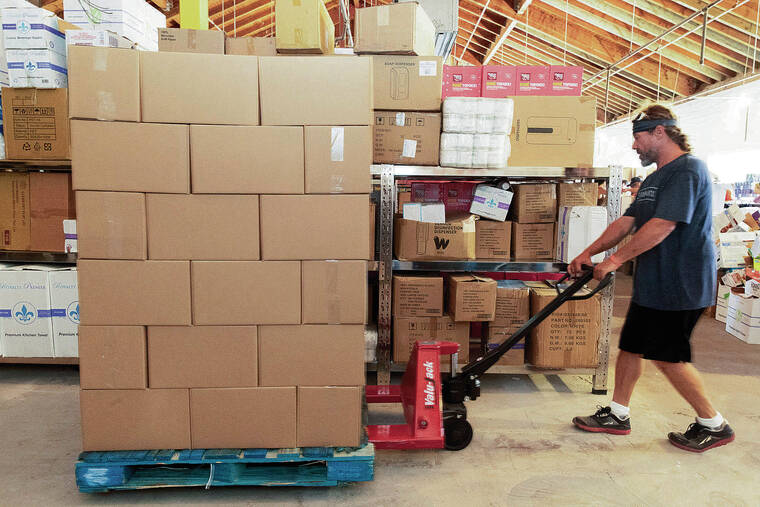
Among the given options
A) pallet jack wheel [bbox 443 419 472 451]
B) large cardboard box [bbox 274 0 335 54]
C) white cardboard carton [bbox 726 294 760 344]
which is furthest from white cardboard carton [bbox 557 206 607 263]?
white cardboard carton [bbox 726 294 760 344]

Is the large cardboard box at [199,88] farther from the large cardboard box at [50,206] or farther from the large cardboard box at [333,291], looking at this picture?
the large cardboard box at [50,206]

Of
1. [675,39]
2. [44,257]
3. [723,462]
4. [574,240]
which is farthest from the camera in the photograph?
[675,39]

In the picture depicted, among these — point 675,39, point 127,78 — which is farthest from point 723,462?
point 675,39

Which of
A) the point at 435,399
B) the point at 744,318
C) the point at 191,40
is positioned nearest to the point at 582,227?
the point at 435,399

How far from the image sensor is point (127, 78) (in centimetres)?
197

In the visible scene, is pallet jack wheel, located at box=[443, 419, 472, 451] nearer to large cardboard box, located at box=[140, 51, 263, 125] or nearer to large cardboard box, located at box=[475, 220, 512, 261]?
large cardboard box, located at box=[475, 220, 512, 261]

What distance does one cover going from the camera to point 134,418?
2150mm

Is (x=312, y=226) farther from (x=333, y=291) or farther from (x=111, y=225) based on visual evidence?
Answer: (x=111, y=225)

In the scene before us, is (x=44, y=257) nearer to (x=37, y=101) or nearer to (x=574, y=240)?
(x=37, y=101)

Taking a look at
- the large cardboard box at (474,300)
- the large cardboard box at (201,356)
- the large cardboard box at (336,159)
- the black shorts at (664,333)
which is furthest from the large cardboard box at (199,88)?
the black shorts at (664,333)

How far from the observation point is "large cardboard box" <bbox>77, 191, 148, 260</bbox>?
2004mm

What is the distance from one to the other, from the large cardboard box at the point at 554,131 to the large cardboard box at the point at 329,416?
2067mm

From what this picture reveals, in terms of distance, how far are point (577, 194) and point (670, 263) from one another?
3.34 feet

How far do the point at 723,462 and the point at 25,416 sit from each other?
4.02 m
